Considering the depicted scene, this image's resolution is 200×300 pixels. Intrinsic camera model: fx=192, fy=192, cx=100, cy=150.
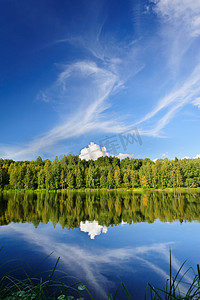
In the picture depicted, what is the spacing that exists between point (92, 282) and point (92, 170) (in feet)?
199

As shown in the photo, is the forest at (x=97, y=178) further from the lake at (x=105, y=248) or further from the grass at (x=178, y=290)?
the grass at (x=178, y=290)

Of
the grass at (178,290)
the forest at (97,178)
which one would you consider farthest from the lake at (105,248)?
the forest at (97,178)

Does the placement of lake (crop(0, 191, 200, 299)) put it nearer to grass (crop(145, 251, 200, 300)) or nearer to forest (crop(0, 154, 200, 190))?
grass (crop(145, 251, 200, 300))

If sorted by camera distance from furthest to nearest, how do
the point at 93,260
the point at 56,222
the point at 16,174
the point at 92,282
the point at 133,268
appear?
1. the point at 16,174
2. the point at 56,222
3. the point at 93,260
4. the point at 133,268
5. the point at 92,282

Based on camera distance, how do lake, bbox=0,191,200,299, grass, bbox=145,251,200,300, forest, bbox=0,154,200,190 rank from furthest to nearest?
forest, bbox=0,154,200,190 < lake, bbox=0,191,200,299 < grass, bbox=145,251,200,300

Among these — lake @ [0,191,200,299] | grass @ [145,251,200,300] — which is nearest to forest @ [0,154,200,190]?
lake @ [0,191,200,299]

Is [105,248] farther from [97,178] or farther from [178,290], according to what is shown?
[97,178]

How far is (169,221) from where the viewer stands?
14422mm

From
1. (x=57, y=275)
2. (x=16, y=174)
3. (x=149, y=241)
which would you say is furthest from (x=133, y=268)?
(x=16, y=174)

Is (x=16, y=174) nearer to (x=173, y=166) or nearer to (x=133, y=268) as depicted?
(x=173, y=166)

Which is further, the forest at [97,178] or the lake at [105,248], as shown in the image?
the forest at [97,178]

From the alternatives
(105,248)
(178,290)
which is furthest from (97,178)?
(178,290)

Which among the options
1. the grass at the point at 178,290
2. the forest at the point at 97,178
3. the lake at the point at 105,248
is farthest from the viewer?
the forest at the point at 97,178

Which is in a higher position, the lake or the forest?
the forest
